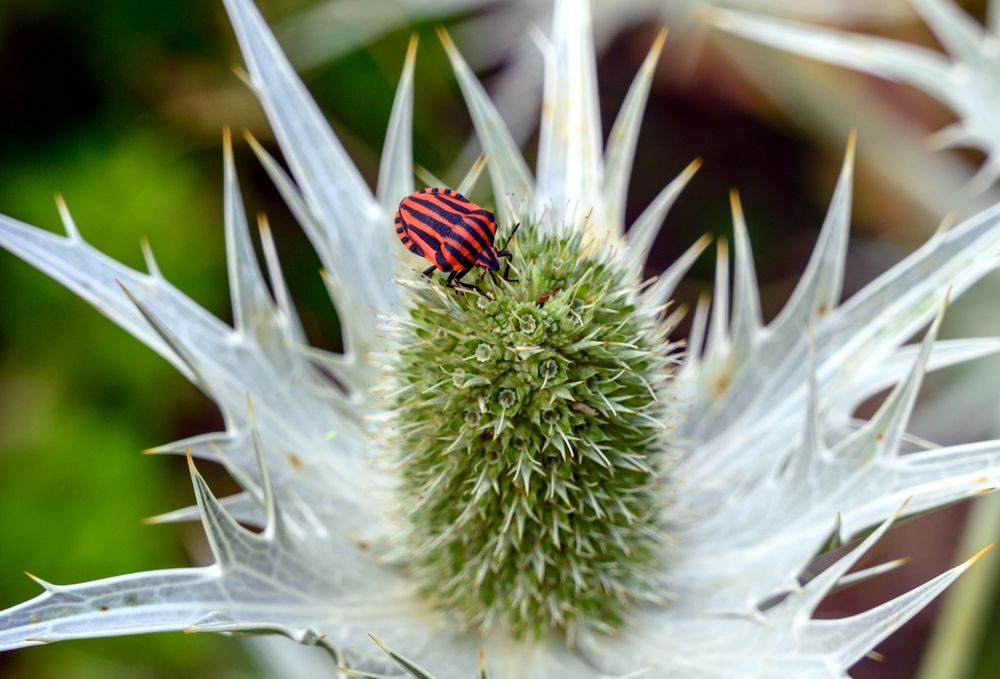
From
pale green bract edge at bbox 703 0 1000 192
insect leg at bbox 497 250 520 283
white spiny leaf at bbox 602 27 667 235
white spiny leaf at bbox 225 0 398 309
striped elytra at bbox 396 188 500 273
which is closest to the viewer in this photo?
striped elytra at bbox 396 188 500 273

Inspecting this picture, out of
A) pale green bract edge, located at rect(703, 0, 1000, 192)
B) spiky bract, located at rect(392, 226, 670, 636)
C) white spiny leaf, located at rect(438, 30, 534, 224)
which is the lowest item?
spiky bract, located at rect(392, 226, 670, 636)

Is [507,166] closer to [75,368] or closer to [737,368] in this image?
[737,368]

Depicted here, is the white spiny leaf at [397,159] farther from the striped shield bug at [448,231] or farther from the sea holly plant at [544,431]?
the striped shield bug at [448,231]

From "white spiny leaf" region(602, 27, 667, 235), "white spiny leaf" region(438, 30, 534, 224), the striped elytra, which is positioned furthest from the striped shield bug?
"white spiny leaf" region(602, 27, 667, 235)

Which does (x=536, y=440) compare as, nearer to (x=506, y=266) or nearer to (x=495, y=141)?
(x=506, y=266)

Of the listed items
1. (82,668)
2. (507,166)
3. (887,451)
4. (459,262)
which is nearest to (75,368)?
(82,668)

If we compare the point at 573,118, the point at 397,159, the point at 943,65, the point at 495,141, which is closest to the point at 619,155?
the point at 573,118

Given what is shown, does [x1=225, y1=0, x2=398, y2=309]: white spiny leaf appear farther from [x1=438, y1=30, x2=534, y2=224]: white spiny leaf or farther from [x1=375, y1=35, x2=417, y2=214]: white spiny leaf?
[x1=438, y1=30, x2=534, y2=224]: white spiny leaf

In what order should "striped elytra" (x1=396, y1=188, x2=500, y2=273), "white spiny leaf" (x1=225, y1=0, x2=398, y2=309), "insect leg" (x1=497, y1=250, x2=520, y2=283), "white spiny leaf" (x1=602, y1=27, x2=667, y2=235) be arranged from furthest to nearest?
"white spiny leaf" (x1=602, y1=27, x2=667, y2=235)
"white spiny leaf" (x1=225, y1=0, x2=398, y2=309)
"insect leg" (x1=497, y1=250, x2=520, y2=283)
"striped elytra" (x1=396, y1=188, x2=500, y2=273)
